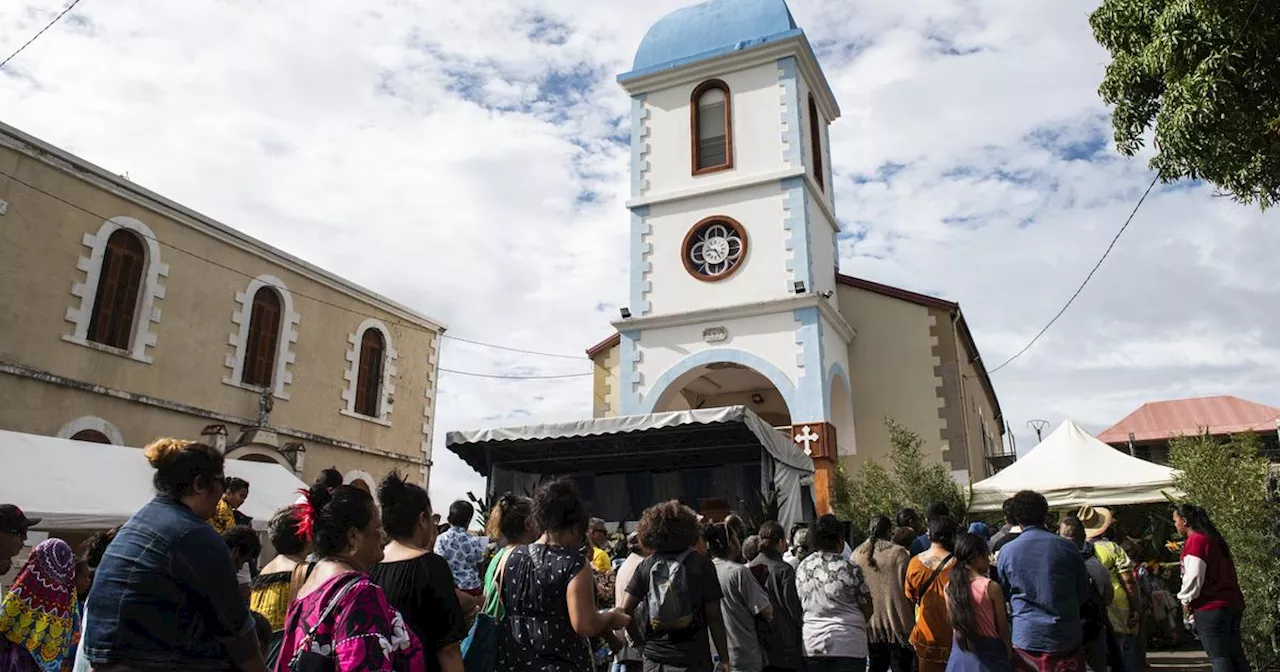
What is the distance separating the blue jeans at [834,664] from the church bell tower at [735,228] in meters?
8.92

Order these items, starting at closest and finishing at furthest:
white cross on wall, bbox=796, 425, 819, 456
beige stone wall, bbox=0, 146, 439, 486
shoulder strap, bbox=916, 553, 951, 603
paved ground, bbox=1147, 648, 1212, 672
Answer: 1. shoulder strap, bbox=916, 553, 951, 603
2. paved ground, bbox=1147, 648, 1212, 672
3. beige stone wall, bbox=0, 146, 439, 486
4. white cross on wall, bbox=796, 425, 819, 456

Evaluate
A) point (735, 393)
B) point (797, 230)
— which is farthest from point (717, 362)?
point (735, 393)

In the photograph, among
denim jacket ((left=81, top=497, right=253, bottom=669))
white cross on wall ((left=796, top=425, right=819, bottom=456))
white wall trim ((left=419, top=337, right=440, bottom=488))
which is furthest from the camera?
white wall trim ((left=419, top=337, right=440, bottom=488))

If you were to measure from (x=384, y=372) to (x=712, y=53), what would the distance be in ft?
33.8

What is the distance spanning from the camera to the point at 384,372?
1958 centimetres

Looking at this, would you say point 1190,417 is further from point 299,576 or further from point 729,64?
point 299,576

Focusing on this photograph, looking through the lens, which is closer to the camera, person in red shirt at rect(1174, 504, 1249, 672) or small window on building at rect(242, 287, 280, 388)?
person in red shirt at rect(1174, 504, 1249, 672)

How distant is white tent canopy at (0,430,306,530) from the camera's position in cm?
912

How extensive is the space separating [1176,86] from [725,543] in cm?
591

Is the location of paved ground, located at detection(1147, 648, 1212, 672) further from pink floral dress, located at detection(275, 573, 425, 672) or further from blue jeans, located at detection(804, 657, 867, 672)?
pink floral dress, located at detection(275, 573, 425, 672)

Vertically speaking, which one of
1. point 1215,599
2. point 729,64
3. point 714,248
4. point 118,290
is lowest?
point 1215,599

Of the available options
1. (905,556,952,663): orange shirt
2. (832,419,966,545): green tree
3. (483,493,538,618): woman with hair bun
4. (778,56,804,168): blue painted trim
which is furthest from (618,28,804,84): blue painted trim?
(483,493,538,618): woman with hair bun

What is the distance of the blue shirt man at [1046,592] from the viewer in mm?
4656

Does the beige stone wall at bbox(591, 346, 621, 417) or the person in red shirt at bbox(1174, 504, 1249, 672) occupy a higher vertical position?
the beige stone wall at bbox(591, 346, 621, 417)
